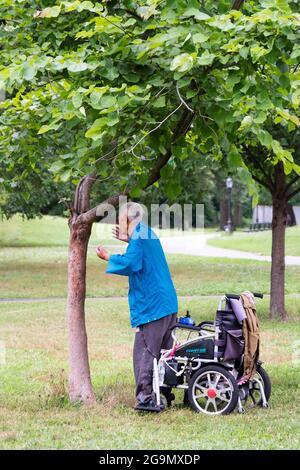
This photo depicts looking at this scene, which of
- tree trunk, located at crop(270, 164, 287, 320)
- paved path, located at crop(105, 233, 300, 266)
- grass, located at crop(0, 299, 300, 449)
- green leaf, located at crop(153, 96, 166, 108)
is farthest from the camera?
paved path, located at crop(105, 233, 300, 266)

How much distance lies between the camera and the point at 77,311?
24.6 ft

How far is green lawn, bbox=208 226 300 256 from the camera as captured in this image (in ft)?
118

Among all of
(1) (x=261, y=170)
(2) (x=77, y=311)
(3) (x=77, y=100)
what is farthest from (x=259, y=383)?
(1) (x=261, y=170)

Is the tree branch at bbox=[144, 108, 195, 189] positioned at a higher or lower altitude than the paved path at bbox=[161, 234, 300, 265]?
higher

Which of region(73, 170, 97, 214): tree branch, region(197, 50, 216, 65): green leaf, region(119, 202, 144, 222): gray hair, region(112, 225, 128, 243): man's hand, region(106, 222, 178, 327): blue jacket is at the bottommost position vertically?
region(106, 222, 178, 327): blue jacket

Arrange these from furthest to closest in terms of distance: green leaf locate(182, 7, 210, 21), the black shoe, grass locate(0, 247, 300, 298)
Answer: grass locate(0, 247, 300, 298)
the black shoe
green leaf locate(182, 7, 210, 21)

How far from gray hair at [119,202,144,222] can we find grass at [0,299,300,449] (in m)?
1.67

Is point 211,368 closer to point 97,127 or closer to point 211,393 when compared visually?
point 211,393

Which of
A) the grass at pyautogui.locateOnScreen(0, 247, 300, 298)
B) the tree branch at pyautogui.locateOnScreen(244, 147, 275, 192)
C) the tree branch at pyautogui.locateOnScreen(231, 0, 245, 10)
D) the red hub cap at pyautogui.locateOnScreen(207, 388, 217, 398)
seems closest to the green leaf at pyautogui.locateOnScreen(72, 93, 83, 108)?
the tree branch at pyautogui.locateOnScreen(231, 0, 245, 10)

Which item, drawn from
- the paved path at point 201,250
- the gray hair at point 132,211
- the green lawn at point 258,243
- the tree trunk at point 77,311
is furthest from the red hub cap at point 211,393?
the green lawn at point 258,243

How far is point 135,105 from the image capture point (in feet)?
20.3

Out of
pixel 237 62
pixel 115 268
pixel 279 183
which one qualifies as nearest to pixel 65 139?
pixel 115 268

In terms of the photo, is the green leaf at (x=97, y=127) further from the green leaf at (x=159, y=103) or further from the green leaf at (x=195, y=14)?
the green leaf at (x=195, y=14)

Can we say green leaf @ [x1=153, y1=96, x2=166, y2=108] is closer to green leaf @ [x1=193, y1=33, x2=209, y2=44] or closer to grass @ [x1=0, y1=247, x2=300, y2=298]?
green leaf @ [x1=193, y1=33, x2=209, y2=44]
